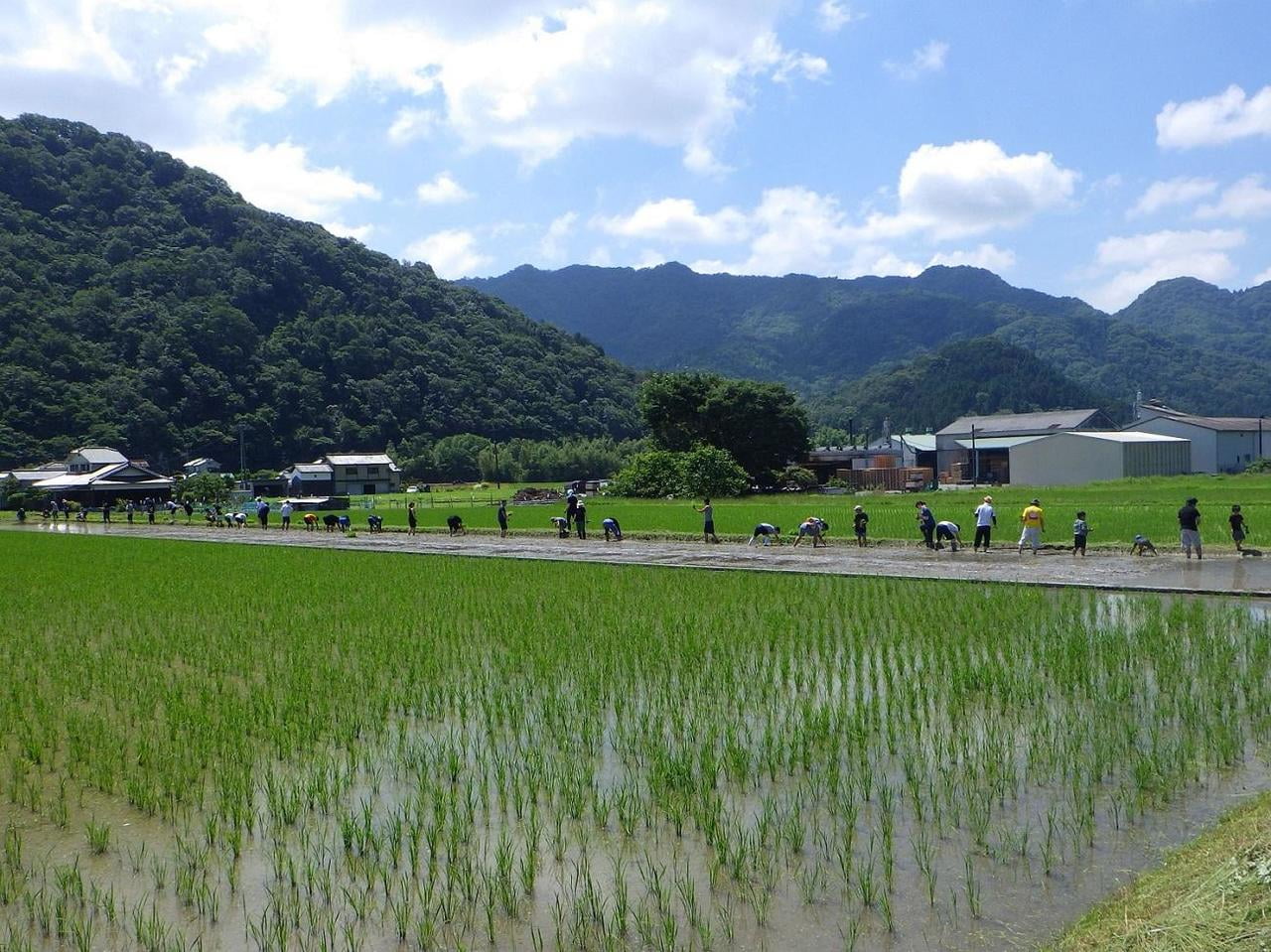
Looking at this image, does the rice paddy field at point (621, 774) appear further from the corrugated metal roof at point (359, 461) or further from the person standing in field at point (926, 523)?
the corrugated metal roof at point (359, 461)

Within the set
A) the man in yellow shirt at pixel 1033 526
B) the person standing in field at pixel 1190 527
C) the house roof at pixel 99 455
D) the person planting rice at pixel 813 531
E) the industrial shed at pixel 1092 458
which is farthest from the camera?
the house roof at pixel 99 455

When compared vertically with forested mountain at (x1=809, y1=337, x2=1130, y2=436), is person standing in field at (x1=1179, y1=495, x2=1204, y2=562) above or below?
below

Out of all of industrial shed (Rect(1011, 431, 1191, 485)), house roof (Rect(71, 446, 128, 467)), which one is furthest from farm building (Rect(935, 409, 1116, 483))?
house roof (Rect(71, 446, 128, 467))

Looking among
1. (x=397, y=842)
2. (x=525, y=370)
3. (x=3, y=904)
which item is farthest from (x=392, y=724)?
(x=525, y=370)

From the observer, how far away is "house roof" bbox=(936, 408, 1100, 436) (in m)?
74.1

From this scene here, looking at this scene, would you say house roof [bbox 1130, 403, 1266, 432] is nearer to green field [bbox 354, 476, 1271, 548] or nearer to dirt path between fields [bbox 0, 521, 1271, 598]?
→ green field [bbox 354, 476, 1271, 548]

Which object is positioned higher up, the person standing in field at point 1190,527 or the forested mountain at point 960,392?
the forested mountain at point 960,392

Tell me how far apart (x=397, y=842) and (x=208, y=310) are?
9683 cm

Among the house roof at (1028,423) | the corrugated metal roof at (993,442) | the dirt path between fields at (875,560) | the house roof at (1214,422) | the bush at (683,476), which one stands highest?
the house roof at (1028,423)

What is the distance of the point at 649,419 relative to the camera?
59031 millimetres

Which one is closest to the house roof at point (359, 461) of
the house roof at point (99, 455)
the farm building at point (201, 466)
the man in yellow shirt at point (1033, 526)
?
the farm building at point (201, 466)

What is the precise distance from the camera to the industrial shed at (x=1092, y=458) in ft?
165

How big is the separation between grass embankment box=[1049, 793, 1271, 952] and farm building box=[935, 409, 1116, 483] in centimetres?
6427

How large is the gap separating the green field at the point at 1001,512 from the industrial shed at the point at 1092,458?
21.5 feet
